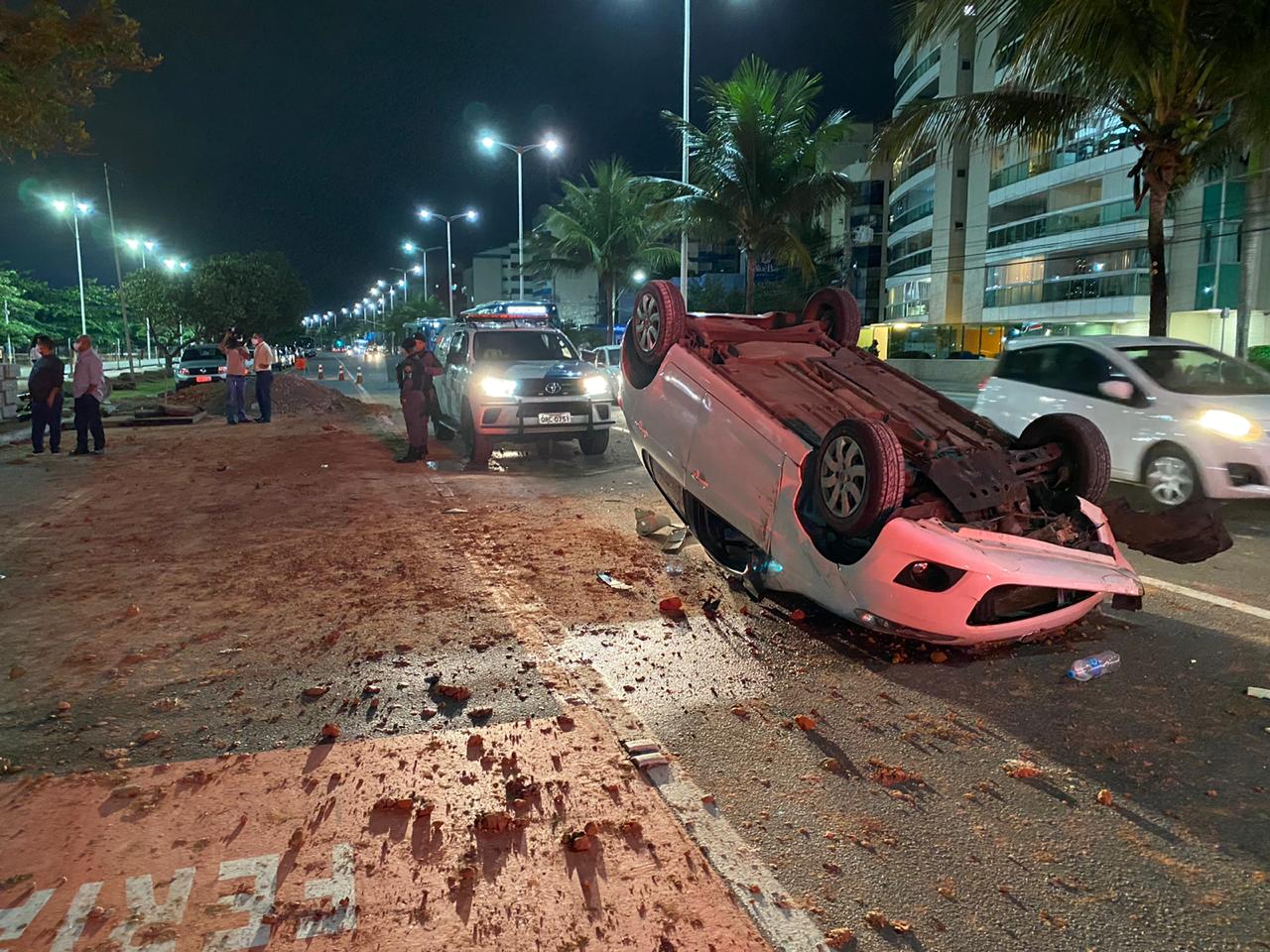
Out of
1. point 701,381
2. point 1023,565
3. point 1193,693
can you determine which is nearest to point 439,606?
point 701,381

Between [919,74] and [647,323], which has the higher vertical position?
[919,74]

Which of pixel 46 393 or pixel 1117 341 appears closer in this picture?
pixel 1117 341

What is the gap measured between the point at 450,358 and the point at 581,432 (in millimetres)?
2684

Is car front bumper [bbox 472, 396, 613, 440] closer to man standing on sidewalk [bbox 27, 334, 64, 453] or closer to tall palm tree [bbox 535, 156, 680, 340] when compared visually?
man standing on sidewalk [bbox 27, 334, 64, 453]

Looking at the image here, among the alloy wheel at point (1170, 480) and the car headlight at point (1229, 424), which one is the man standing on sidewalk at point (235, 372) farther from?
the car headlight at point (1229, 424)

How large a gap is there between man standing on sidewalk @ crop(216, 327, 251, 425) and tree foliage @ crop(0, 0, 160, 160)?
520cm

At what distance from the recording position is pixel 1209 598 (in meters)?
6.09

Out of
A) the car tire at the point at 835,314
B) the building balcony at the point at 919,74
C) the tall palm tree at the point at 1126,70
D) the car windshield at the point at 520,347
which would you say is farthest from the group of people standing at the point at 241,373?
the building balcony at the point at 919,74

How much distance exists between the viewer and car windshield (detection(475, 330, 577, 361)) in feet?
42.3

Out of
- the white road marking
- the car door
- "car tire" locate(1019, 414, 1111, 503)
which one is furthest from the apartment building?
the car door

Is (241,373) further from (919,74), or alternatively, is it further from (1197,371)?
(919,74)

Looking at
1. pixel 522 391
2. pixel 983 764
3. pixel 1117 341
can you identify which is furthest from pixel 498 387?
pixel 983 764

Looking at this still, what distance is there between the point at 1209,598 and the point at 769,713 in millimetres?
3665

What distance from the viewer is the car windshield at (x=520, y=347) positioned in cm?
1288
